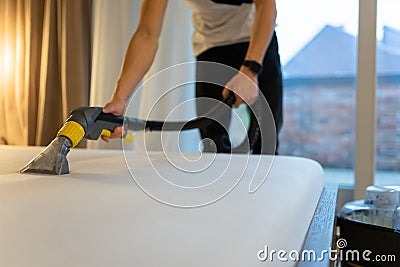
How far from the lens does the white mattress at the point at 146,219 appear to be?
16.1 inches

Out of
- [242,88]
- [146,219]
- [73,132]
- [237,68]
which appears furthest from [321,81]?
[146,219]

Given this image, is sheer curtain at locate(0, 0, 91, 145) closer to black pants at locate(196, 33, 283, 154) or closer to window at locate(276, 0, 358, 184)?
black pants at locate(196, 33, 283, 154)

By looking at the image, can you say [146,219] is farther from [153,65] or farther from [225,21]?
[153,65]

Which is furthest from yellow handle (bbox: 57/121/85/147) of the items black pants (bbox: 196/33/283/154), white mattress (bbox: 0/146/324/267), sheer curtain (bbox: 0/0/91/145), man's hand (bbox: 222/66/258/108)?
sheer curtain (bbox: 0/0/91/145)

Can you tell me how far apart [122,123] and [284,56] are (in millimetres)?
1388

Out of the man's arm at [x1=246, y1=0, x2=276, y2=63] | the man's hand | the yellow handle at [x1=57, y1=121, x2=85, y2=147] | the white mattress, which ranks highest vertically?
the man's arm at [x1=246, y1=0, x2=276, y2=63]

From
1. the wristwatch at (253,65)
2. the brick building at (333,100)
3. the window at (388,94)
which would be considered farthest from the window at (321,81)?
the wristwatch at (253,65)

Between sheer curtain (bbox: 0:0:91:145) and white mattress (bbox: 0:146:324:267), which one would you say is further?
sheer curtain (bbox: 0:0:91:145)

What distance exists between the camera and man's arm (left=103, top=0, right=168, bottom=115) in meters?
1.34

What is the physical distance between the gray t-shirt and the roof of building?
0.70 meters

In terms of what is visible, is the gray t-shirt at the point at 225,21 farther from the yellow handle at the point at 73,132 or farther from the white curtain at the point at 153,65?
the yellow handle at the point at 73,132

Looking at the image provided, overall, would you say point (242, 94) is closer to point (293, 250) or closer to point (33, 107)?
point (293, 250)

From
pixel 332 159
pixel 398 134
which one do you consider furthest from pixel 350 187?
pixel 398 134

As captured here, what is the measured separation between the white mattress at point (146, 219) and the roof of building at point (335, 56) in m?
1.50
